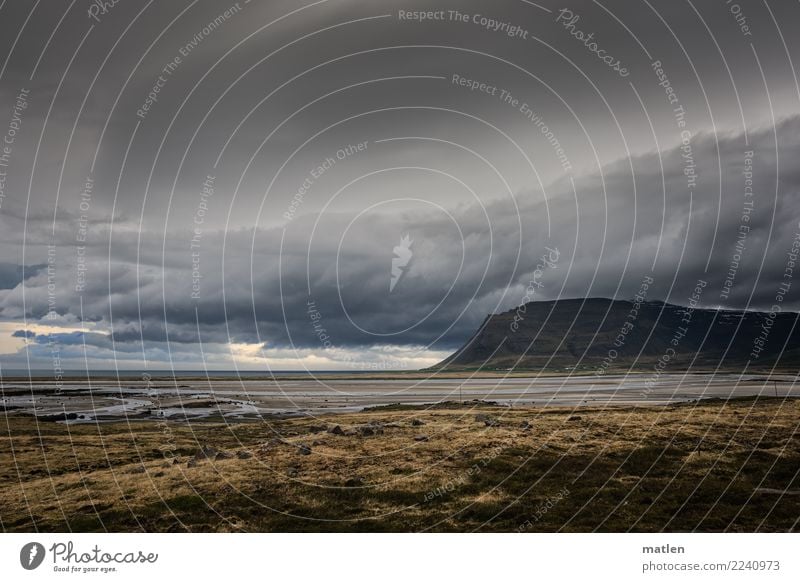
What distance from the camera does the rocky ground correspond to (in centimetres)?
2373

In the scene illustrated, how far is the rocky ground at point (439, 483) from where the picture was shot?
77.9 feet

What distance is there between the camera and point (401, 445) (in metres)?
39.9

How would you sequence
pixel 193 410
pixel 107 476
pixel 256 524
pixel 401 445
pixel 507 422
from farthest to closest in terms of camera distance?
pixel 193 410
pixel 507 422
pixel 401 445
pixel 107 476
pixel 256 524

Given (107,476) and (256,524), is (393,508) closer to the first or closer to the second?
(256,524)

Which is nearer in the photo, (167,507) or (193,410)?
(167,507)

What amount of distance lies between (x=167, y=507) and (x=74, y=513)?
196 inches

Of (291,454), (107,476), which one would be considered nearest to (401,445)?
(291,454)

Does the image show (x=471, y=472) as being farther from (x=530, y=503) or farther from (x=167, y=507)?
(x=167, y=507)

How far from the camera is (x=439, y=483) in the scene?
28.8m
